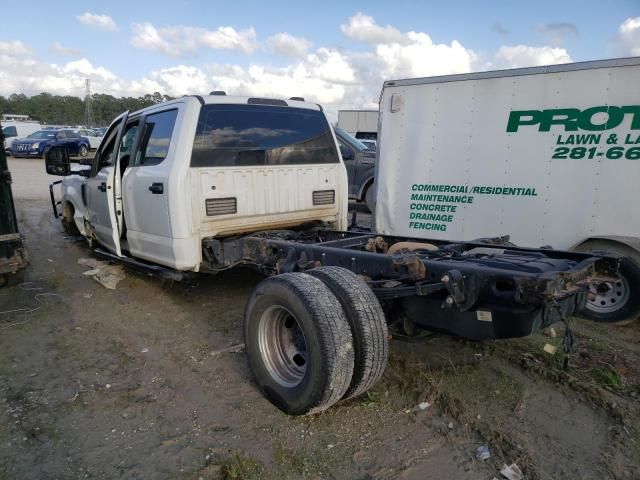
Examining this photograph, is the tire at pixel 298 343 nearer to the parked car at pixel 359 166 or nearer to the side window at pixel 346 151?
the parked car at pixel 359 166

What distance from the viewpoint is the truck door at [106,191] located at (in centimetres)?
531

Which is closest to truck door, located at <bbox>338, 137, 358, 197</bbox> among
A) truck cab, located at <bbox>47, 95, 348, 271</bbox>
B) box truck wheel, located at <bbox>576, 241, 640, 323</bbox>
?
truck cab, located at <bbox>47, 95, 348, 271</bbox>

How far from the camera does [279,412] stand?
10.4ft

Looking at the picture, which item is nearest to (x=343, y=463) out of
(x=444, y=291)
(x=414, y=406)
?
(x=414, y=406)

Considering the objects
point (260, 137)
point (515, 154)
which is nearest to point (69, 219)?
point (260, 137)

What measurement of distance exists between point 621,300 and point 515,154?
195cm

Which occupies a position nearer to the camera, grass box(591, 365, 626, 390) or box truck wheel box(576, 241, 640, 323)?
grass box(591, 365, 626, 390)

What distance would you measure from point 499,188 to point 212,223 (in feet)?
11.3

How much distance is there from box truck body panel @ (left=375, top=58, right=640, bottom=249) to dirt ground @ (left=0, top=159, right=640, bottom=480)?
137 centimetres

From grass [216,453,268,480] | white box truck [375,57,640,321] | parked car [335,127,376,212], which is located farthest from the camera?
parked car [335,127,376,212]

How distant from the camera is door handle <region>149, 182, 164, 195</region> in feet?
14.7

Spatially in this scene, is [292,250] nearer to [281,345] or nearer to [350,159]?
[281,345]

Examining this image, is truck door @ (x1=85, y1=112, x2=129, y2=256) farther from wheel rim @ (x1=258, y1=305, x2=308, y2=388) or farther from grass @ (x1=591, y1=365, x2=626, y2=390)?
grass @ (x1=591, y1=365, x2=626, y2=390)

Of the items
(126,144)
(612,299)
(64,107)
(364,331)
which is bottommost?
(612,299)
